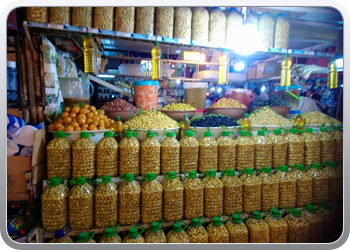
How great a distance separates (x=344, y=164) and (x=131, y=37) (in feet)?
5.52

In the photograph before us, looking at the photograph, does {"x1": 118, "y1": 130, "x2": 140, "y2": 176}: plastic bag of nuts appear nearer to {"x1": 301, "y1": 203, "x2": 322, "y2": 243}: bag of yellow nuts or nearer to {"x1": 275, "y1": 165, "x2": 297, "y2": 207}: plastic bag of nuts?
{"x1": 275, "y1": 165, "x2": 297, "y2": 207}: plastic bag of nuts

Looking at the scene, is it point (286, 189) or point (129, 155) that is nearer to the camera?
point (129, 155)

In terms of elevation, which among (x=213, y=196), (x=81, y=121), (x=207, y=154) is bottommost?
(x=213, y=196)

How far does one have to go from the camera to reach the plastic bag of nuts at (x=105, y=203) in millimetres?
1257

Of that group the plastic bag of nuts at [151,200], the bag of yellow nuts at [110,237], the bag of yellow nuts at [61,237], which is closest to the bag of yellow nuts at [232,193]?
the plastic bag of nuts at [151,200]

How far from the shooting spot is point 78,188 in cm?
125

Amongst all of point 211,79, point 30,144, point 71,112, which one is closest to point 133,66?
point 211,79

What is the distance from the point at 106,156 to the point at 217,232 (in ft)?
2.94

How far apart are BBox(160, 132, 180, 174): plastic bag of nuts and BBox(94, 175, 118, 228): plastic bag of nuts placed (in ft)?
1.22

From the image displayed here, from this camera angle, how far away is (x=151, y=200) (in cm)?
131

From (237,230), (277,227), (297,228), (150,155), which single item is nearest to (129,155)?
(150,155)

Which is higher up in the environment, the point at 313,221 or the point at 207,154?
the point at 207,154

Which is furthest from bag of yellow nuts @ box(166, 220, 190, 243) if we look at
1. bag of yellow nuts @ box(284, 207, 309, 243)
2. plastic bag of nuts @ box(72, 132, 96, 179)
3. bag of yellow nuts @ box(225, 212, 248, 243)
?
bag of yellow nuts @ box(284, 207, 309, 243)

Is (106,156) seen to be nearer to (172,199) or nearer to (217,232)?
(172,199)
